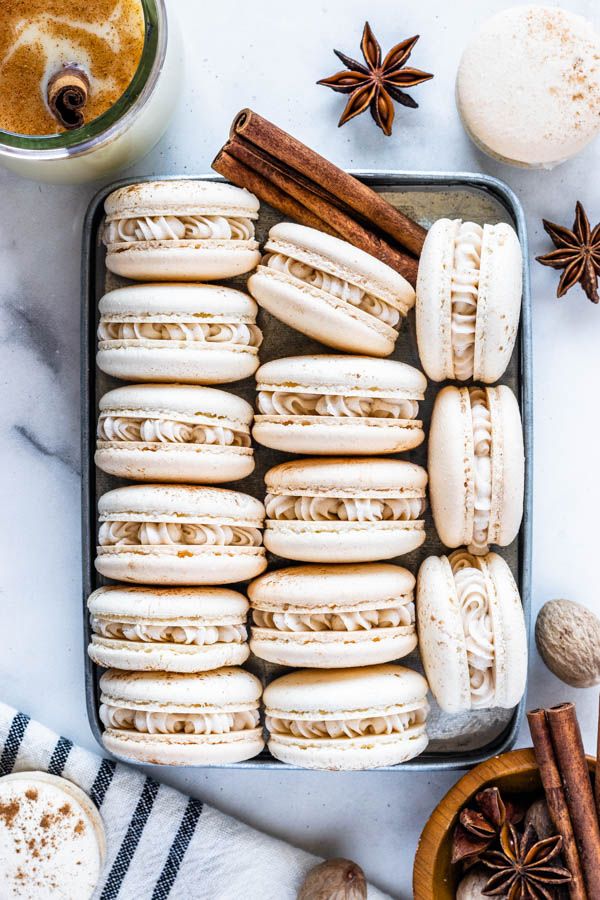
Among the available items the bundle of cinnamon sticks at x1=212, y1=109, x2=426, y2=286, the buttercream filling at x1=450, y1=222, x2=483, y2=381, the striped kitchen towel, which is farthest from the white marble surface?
the buttercream filling at x1=450, y1=222, x2=483, y2=381

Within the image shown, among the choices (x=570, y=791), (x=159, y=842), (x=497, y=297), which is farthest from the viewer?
(x=159, y=842)

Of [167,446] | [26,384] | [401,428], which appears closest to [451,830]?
[401,428]

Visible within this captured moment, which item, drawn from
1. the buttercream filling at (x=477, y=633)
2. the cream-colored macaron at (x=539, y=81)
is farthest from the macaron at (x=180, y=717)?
the cream-colored macaron at (x=539, y=81)

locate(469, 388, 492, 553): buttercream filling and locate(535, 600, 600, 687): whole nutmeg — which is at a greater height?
locate(469, 388, 492, 553): buttercream filling

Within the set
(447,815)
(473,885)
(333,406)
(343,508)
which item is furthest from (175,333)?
(473,885)

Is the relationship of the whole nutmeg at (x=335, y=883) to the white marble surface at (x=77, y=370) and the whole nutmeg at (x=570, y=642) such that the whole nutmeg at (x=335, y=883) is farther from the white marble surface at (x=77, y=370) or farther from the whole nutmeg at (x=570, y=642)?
the whole nutmeg at (x=570, y=642)

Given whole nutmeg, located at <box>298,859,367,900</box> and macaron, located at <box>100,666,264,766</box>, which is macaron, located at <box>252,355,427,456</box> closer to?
macaron, located at <box>100,666,264,766</box>

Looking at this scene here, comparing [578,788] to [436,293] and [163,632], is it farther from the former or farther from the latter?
[436,293]
